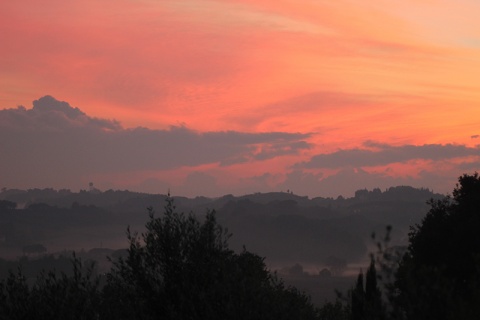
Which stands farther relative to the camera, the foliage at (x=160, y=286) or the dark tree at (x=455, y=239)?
the dark tree at (x=455, y=239)

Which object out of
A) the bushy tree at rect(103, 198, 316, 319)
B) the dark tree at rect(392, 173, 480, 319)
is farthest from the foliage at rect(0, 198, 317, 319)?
the dark tree at rect(392, 173, 480, 319)

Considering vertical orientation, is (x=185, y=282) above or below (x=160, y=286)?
above

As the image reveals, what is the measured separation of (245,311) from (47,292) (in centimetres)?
1118

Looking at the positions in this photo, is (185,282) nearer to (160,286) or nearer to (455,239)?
(160,286)

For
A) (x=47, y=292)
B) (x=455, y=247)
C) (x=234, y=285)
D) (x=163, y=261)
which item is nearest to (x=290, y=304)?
(x=234, y=285)

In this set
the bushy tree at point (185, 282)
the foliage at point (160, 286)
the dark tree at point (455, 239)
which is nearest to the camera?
the bushy tree at point (185, 282)

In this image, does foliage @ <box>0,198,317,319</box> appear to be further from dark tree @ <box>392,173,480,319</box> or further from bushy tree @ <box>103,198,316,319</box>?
dark tree @ <box>392,173,480,319</box>

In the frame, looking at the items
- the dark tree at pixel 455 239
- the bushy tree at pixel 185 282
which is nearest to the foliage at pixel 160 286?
the bushy tree at pixel 185 282

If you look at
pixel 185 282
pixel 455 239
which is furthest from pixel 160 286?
pixel 455 239

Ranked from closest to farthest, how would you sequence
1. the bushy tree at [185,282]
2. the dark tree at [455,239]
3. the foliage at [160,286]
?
the bushy tree at [185,282]
the foliage at [160,286]
the dark tree at [455,239]

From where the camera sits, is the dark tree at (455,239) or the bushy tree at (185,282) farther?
the dark tree at (455,239)

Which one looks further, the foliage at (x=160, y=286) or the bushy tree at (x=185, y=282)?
the foliage at (x=160, y=286)

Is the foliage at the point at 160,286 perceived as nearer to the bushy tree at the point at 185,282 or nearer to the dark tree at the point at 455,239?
the bushy tree at the point at 185,282

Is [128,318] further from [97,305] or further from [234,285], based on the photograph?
[234,285]
